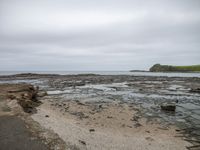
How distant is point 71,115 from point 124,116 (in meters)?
4.67

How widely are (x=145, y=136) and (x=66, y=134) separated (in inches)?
189

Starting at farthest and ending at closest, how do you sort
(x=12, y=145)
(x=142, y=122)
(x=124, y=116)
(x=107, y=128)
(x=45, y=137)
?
(x=124, y=116), (x=142, y=122), (x=107, y=128), (x=45, y=137), (x=12, y=145)

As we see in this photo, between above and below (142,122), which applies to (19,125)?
above

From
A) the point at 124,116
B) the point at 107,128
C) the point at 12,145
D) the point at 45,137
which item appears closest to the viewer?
the point at 12,145

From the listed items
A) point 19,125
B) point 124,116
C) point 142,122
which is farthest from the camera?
point 124,116

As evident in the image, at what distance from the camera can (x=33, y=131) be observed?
9.55m

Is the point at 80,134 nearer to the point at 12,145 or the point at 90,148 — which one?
the point at 90,148

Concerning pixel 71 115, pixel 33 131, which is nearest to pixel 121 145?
pixel 33 131

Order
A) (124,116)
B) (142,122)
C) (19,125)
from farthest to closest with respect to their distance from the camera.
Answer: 1. (124,116)
2. (142,122)
3. (19,125)

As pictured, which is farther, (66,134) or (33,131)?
(66,134)

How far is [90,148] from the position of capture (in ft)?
29.9

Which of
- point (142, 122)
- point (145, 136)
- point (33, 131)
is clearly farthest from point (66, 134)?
point (142, 122)

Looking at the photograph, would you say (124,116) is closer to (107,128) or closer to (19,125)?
(107,128)

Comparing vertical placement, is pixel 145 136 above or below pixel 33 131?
below
